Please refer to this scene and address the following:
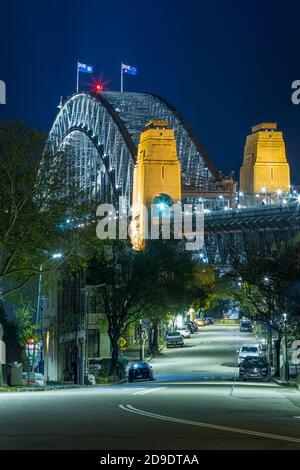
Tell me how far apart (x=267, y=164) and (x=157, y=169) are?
15537 mm

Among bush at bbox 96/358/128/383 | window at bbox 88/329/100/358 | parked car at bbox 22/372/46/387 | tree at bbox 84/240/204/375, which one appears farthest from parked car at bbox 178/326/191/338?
parked car at bbox 22/372/46/387

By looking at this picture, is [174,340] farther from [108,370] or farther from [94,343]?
[108,370]

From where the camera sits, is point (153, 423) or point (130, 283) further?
point (130, 283)

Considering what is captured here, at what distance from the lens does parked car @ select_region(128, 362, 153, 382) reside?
171 ft

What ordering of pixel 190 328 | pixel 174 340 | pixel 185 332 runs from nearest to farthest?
pixel 174 340 → pixel 185 332 → pixel 190 328

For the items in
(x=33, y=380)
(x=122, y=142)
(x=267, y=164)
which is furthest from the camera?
(x=122, y=142)

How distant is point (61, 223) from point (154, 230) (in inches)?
2679

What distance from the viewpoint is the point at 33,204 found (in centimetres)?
3519

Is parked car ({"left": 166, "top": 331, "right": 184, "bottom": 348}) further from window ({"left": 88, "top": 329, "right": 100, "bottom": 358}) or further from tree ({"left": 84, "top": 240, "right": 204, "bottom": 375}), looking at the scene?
tree ({"left": 84, "top": 240, "right": 204, "bottom": 375})

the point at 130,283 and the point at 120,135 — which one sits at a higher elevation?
the point at 120,135

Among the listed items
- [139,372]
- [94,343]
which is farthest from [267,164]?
[139,372]

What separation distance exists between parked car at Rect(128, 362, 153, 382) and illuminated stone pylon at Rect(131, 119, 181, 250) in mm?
67013

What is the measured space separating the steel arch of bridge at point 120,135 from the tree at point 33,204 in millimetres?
89597

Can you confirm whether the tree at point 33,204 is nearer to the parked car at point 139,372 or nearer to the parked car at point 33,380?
the parked car at point 33,380
